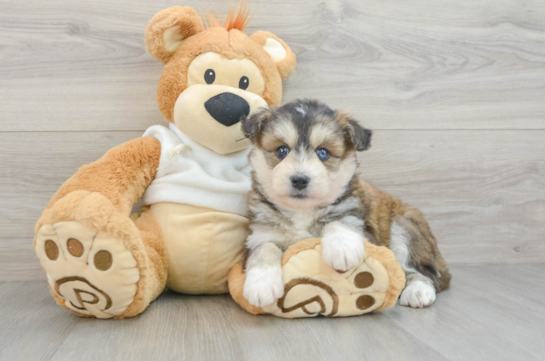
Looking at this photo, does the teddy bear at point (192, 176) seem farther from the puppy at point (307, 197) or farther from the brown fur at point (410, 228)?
the brown fur at point (410, 228)

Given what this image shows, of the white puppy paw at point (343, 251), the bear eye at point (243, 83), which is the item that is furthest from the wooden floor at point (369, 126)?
the bear eye at point (243, 83)

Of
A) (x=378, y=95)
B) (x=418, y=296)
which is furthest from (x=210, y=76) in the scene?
(x=418, y=296)

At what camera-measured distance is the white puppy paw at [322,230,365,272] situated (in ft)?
5.08

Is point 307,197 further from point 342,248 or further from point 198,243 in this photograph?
point 198,243

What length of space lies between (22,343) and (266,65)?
157 cm

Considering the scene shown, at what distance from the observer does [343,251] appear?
154 cm

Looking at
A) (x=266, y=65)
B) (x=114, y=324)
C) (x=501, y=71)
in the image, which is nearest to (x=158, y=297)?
(x=114, y=324)

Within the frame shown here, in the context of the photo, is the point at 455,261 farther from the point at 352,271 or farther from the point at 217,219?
the point at 217,219

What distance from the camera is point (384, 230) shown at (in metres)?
2.07

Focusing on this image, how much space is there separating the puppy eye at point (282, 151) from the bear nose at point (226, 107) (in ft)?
0.85

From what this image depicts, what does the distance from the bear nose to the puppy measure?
10cm

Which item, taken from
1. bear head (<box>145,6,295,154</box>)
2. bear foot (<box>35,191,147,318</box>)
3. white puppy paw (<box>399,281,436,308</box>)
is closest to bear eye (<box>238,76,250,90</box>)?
bear head (<box>145,6,295,154</box>)

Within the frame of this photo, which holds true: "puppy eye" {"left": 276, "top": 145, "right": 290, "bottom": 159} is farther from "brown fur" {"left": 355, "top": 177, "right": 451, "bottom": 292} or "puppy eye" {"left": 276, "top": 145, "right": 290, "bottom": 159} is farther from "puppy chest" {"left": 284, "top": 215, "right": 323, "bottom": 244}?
"brown fur" {"left": 355, "top": 177, "right": 451, "bottom": 292}

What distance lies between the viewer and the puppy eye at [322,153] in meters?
1.80
